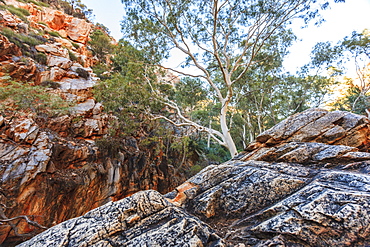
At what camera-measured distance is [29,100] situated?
361 inches

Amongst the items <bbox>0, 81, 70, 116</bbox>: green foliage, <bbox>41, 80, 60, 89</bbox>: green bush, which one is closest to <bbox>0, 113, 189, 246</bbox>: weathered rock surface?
<bbox>0, 81, 70, 116</bbox>: green foliage

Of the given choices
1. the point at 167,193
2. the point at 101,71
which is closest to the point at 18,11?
the point at 101,71

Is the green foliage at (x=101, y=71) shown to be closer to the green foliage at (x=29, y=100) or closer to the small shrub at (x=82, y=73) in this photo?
the small shrub at (x=82, y=73)

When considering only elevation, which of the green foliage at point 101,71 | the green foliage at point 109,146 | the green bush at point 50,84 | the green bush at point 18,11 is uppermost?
the green bush at point 18,11

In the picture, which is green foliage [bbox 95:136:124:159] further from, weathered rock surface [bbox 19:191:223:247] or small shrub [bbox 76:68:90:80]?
weathered rock surface [bbox 19:191:223:247]

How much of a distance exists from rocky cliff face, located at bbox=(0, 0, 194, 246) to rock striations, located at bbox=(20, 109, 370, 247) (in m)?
2.80

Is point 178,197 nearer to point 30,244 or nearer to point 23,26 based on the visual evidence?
point 30,244

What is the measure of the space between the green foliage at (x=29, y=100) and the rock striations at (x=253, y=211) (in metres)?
8.92

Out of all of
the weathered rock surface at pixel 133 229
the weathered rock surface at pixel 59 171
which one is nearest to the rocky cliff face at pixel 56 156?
the weathered rock surface at pixel 59 171

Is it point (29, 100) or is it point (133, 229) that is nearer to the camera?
point (133, 229)

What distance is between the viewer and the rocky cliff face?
6970 mm

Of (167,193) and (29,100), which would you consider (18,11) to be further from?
(167,193)

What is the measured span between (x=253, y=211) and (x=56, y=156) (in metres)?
9.16

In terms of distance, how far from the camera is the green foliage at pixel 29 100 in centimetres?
855
